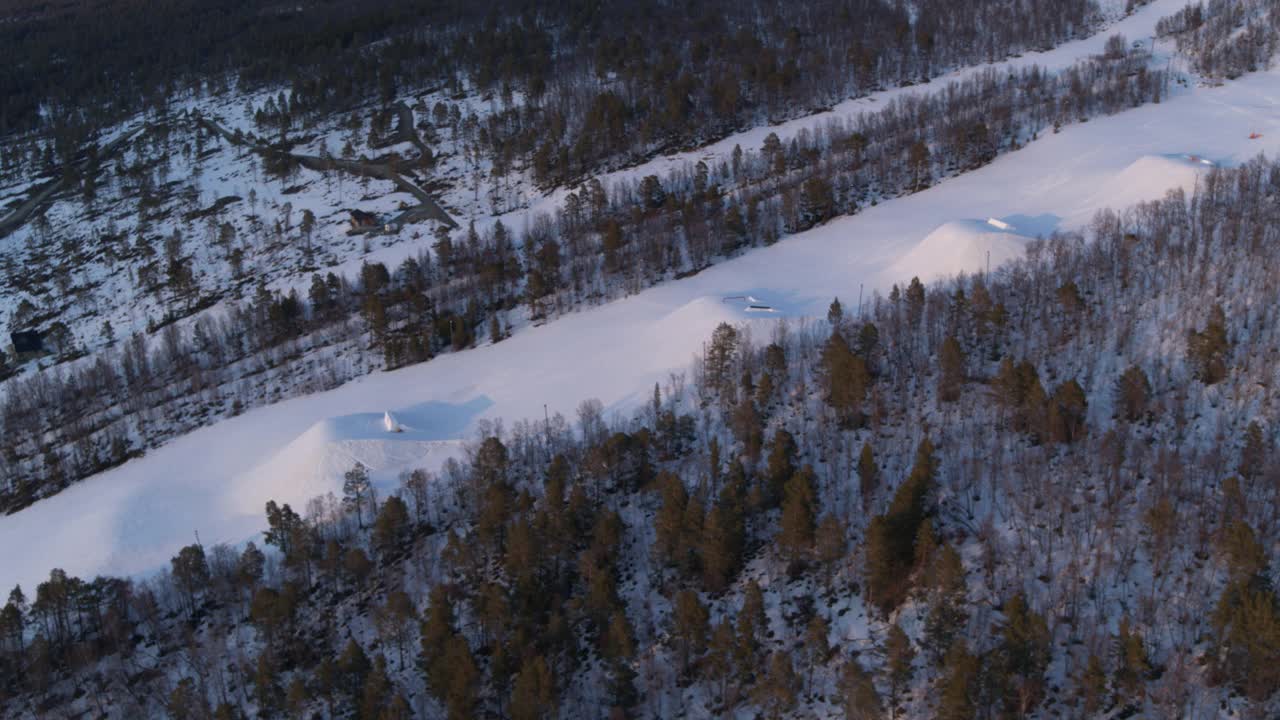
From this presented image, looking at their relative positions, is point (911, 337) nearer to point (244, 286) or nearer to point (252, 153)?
point (244, 286)

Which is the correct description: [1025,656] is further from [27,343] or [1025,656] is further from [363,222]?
[27,343]

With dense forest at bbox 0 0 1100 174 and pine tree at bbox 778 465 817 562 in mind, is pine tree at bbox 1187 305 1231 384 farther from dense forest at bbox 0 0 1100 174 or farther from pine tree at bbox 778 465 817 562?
dense forest at bbox 0 0 1100 174

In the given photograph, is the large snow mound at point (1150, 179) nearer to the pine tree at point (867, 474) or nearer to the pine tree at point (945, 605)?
the pine tree at point (867, 474)

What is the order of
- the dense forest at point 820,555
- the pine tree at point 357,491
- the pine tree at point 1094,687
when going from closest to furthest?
the pine tree at point 1094,687 < the dense forest at point 820,555 < the pine tree at point 357,491

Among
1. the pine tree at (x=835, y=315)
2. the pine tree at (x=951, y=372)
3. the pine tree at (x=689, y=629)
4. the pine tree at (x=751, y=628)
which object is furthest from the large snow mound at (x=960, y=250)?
the pine tree at (x=689, y=629)

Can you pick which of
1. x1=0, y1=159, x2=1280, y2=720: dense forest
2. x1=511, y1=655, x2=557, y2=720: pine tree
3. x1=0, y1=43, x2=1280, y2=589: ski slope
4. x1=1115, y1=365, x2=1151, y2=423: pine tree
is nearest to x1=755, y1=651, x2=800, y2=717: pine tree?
x1=0, y1=159, x2=1280, y2=720: dense forest

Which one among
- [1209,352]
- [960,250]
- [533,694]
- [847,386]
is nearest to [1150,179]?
[960,250]

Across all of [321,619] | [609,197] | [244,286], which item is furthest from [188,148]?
[321,619]
